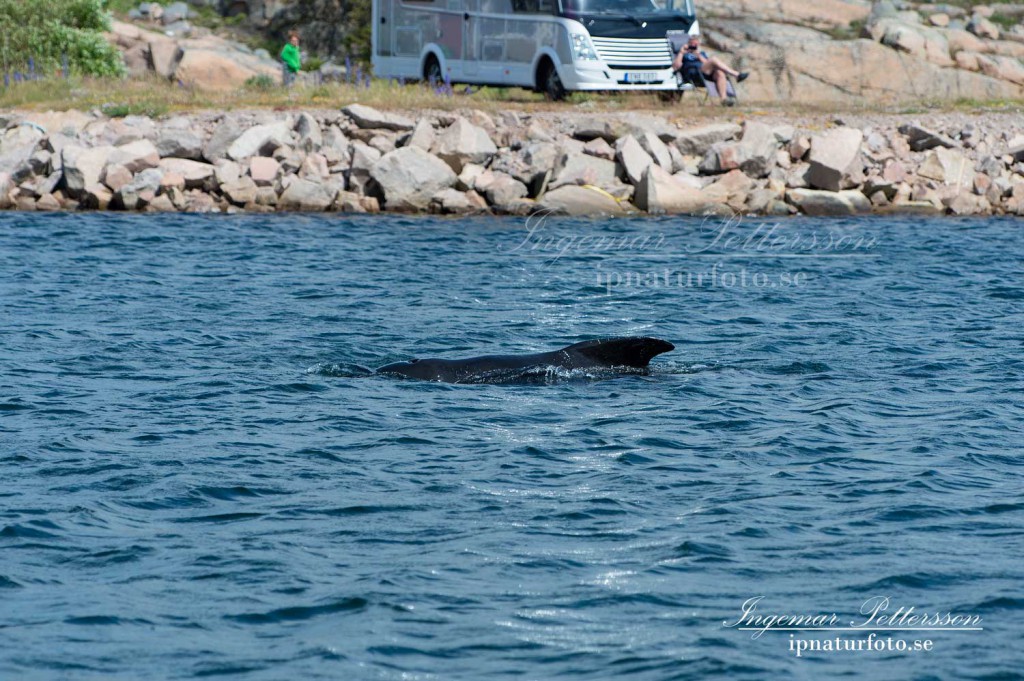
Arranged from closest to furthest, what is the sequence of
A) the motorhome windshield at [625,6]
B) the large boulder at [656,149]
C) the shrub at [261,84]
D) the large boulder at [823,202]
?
the large boulder at [823,202], the large boulder at [656,149], the motorhome windshield at [625,6], the shrub at [261,84]

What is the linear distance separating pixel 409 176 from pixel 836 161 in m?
7.81

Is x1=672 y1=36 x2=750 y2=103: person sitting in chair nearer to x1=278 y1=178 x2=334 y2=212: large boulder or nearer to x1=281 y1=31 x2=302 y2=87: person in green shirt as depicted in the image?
x1=278 y1=178 x2=334 y2=212: large boulder

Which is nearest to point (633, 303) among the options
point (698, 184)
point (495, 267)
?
point (495, 267)

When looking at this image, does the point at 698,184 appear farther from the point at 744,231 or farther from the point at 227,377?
the point at 227,377

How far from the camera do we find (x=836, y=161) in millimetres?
24953

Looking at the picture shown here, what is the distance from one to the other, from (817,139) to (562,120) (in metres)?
4.87

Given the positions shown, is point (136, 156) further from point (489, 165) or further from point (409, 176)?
point (489, 165)

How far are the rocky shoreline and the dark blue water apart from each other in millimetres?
6553

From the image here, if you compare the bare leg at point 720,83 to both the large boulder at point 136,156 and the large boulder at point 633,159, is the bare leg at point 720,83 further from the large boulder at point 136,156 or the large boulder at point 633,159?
the large boulder at point 136,156

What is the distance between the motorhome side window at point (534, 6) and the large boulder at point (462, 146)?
11.2ft

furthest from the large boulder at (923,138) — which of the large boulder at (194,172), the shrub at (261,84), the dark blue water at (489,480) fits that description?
the shrub at (261,84)
